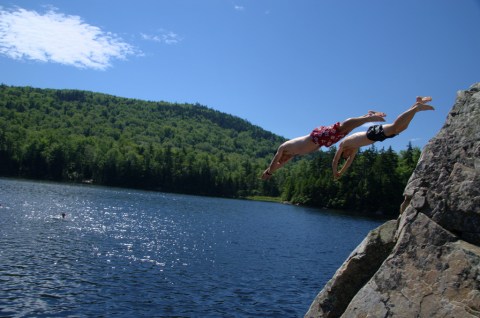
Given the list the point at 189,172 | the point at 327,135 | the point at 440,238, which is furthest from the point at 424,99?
the point at 189,172

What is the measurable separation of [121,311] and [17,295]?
5.67m

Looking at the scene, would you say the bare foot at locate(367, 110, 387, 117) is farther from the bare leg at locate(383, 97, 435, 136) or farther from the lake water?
the lake water

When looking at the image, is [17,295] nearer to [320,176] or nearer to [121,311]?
[121,311]

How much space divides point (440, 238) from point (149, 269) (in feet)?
83.0

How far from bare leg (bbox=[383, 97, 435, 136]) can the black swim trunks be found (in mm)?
151

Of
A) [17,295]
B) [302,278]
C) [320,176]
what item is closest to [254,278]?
[302,278]

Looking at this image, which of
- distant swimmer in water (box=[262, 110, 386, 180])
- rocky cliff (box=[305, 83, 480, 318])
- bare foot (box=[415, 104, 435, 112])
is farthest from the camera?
distant swimmer in water (box=[262, 110, 386, 180])

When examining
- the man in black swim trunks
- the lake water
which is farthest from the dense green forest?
the man in black swim trunks

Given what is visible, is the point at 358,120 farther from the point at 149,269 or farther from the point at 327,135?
the point at 149,269

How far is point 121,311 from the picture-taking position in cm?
2120

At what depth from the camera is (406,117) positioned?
980 cm

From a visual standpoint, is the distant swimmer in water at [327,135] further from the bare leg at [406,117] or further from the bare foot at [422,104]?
the bare foot at [422,104]

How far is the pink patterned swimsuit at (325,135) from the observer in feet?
33.9

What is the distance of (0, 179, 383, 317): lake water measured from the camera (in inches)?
882
